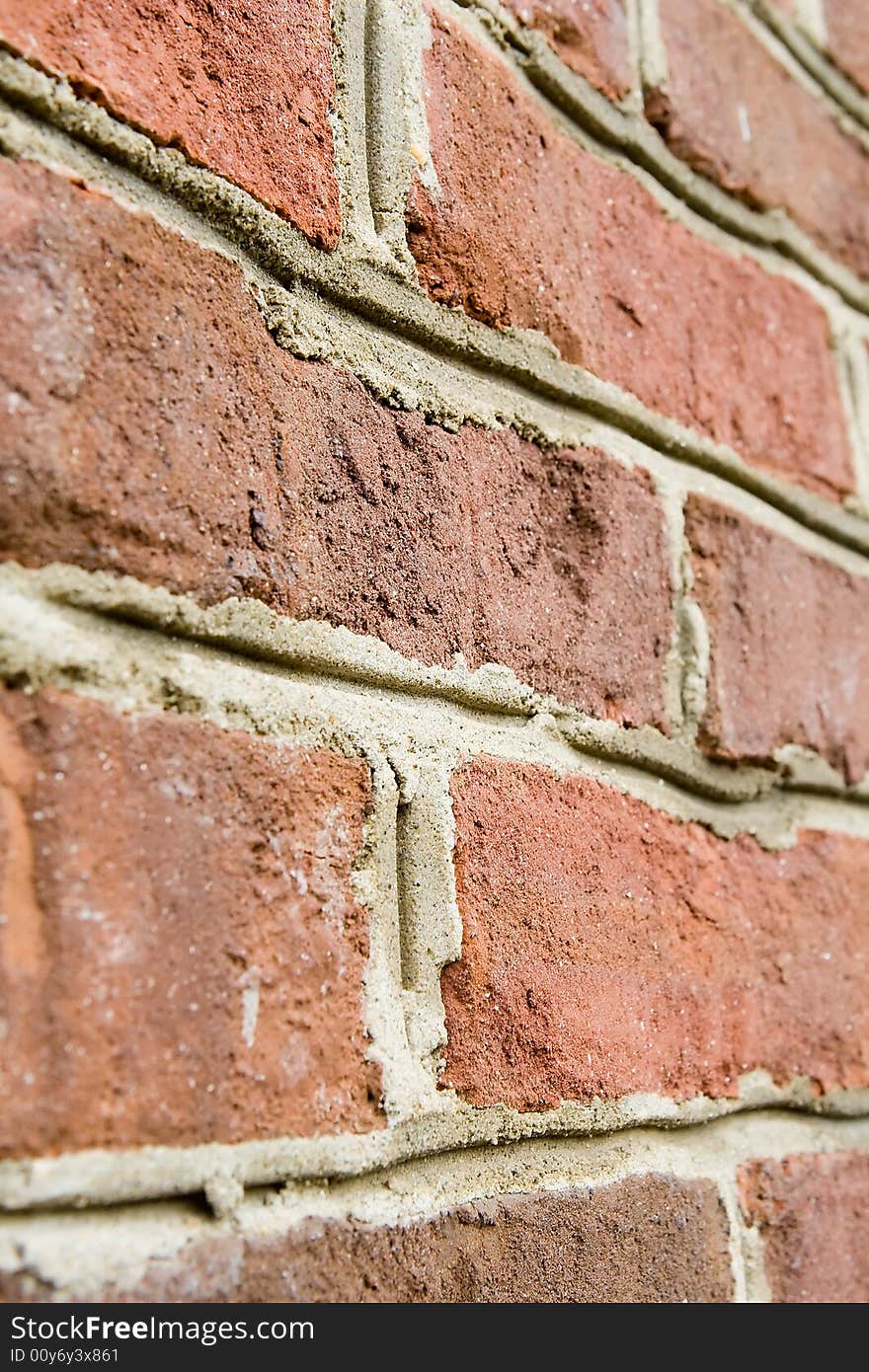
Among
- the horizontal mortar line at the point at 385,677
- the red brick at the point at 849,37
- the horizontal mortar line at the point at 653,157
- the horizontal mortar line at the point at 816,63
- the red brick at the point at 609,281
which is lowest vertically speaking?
the horizontal mortar line at the point at 385,677

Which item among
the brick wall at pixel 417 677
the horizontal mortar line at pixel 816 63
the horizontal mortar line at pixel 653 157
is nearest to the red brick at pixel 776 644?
the brick wall at pixel 417 677

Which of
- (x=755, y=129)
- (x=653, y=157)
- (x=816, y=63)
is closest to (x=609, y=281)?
(x=653, y=157)

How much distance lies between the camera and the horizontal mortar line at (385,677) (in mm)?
360

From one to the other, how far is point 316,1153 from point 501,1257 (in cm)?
9

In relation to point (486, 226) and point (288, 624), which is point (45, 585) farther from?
point (486, 226)

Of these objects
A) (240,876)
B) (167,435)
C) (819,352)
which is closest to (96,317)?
(167,435)

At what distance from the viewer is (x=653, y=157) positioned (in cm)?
63

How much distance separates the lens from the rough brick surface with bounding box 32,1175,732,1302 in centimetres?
37

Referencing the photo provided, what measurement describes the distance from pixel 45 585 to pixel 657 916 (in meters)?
0.30

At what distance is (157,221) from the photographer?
39cm

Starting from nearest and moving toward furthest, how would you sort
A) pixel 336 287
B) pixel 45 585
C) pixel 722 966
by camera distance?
pixel 45 585
pixel 336 287
pixel 722 966

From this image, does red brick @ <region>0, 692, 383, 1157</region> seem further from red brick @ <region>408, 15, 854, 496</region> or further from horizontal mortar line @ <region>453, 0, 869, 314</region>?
horizontal mortar line @ <region>453, 0, 869, 314</region>

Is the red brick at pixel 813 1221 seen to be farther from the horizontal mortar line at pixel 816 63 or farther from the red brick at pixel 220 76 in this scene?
the horizontal mortar line at pixel 816 63

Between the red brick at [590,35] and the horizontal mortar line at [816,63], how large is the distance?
16cm
